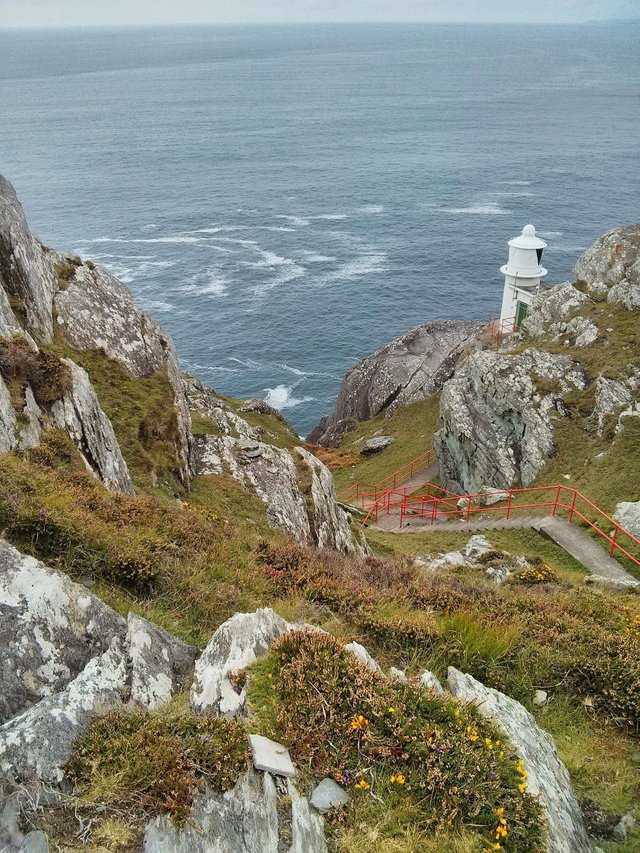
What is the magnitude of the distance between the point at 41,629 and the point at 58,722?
4.56 feet

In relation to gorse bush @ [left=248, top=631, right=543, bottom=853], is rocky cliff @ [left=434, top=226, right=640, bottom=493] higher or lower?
lower

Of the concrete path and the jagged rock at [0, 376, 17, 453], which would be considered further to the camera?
the concrete path

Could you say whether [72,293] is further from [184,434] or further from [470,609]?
[470,609]

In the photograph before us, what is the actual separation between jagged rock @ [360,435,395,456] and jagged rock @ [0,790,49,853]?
4939 centimetres

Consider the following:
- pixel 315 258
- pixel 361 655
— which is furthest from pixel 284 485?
pixel 315 258

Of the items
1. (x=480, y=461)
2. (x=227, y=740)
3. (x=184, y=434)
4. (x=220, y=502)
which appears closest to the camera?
(x=227, y=740)

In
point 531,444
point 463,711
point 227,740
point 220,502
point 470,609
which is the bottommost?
point 531,444

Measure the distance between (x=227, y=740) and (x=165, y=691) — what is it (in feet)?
4.42

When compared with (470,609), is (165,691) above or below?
above

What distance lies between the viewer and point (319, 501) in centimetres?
2841

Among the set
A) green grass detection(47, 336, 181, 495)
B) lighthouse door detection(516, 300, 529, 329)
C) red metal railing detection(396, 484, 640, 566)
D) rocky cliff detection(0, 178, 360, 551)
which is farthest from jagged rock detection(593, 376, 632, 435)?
green grass detection(47, 336, 181, 495)

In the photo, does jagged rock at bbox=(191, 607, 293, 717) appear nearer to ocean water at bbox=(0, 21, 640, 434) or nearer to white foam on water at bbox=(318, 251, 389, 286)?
ocean water at bbox=(0, 21, 640, 434)

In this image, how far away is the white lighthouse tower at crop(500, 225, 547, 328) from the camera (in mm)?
55031

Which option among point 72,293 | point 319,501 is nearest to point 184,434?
point 319,501
